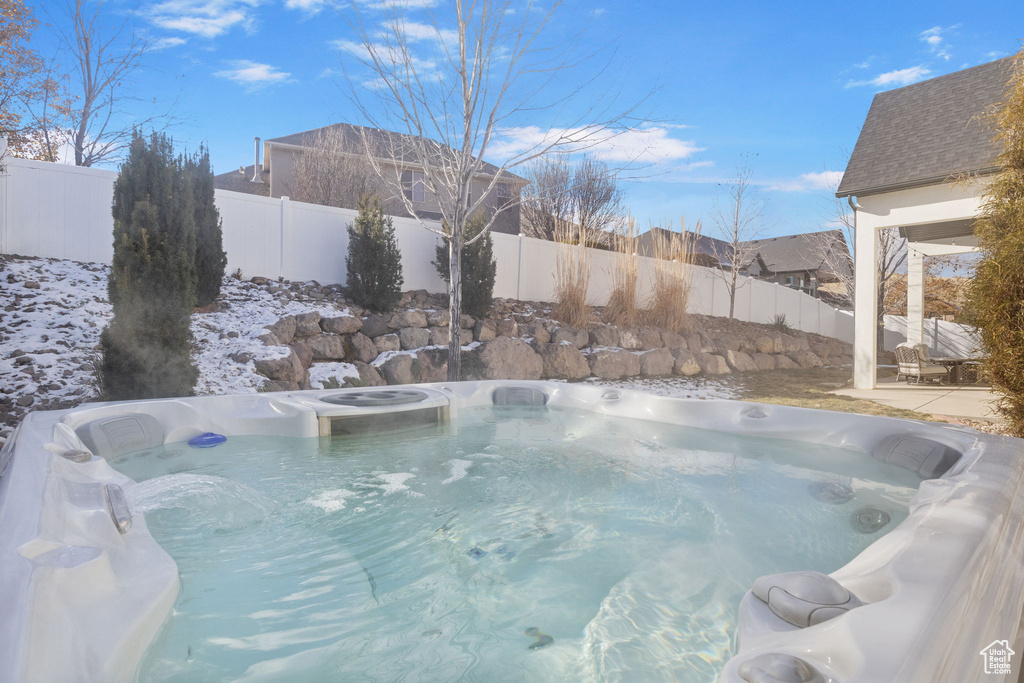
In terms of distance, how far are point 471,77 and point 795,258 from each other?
1713 centimetres

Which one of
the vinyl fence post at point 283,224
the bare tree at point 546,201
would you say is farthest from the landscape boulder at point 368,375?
the bare tree at point 546,201

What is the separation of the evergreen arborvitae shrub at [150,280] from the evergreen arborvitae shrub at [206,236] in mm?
974

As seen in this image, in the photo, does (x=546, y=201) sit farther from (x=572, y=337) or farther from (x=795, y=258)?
(x=795, y=258)

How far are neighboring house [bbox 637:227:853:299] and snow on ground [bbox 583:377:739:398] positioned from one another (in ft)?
12.6

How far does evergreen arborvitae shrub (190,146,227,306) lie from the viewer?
5.17 meters

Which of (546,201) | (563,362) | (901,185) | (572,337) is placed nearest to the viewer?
(901,185)

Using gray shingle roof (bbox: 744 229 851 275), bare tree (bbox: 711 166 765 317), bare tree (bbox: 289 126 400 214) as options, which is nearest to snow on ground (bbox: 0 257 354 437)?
bare tree (bbox: 289 126 400 214)

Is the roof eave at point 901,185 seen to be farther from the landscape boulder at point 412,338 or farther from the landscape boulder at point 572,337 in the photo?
the landscape boulder at point 412,338

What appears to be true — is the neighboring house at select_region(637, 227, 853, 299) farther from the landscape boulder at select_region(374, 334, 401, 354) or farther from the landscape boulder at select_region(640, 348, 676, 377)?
the landscape boulder at select_region(374, 334, 401, 354)

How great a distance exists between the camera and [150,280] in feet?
12.7

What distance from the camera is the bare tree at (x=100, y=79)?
809 cm

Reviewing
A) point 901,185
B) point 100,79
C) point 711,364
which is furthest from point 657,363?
point 100,79

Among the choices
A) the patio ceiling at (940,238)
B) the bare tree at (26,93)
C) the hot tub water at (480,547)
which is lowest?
the hot tub water at (480,547)

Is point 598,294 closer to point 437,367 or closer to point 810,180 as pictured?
point 437,367
